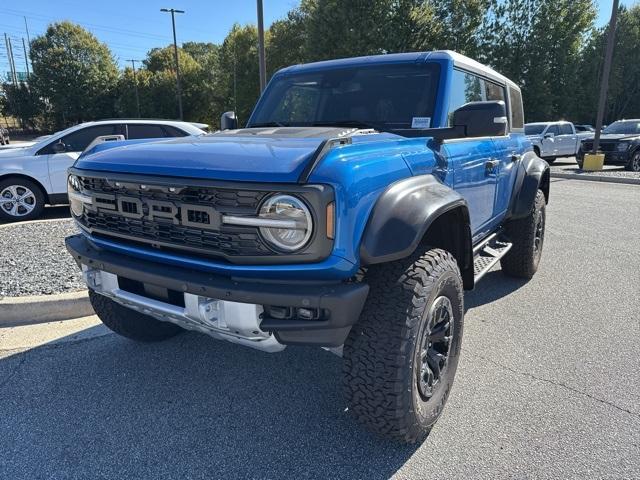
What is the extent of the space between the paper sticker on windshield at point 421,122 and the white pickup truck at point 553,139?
16.7 meters

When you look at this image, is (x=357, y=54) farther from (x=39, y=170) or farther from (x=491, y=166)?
(x=491, y=166)

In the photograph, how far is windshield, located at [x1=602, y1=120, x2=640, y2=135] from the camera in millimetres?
16125

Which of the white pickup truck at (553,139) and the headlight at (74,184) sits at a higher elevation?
the headlight at (74,184)

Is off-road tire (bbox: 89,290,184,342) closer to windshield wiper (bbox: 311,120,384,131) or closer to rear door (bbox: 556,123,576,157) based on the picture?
windshield wiper (bbox: 311,120,384,131)

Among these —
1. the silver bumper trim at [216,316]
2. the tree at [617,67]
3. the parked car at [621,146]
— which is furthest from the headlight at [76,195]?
the tree at [617,67]

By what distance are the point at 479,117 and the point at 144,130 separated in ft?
23.3

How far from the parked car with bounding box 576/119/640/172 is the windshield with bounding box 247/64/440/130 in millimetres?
15173

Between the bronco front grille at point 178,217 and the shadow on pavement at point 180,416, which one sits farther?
the shadow on pavement at point 180,416

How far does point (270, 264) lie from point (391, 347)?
63 centimetres

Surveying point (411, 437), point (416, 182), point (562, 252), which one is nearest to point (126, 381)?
point (411, 437)

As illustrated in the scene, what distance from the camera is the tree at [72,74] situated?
4462 centimetres

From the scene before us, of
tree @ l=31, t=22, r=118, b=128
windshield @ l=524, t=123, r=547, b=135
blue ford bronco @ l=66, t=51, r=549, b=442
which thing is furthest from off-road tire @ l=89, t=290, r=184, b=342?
tree @ l=31, t=22, r=118, b=128

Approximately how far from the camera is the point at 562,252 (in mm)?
5793

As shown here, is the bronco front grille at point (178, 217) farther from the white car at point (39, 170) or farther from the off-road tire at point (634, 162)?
the off-road tire at point (634, 162)
